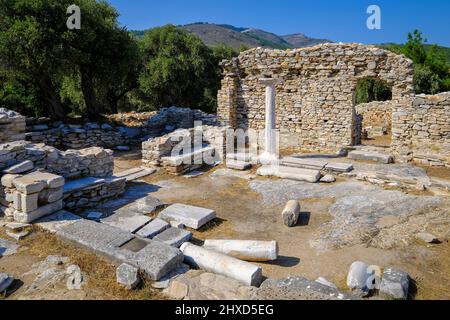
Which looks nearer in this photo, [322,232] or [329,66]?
[322,232]

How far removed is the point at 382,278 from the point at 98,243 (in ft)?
14.1

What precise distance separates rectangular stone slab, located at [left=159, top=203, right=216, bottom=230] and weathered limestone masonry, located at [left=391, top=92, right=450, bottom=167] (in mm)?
7972

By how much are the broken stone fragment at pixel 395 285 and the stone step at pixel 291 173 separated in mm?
5010

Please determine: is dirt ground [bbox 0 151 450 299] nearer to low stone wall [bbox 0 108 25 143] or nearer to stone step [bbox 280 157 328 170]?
stone step [bbox 280 157 328 170]

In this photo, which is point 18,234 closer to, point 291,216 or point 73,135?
point 291,216

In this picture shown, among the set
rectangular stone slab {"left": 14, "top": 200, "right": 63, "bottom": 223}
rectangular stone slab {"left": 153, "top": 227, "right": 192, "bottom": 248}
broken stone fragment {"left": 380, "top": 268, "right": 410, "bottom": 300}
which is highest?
rectangular stone slab {"left": 14, "top": 200, "right": 63, "bottom": 223}

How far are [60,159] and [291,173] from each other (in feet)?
20.2

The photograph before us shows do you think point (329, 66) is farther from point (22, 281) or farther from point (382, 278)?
point (22, 281)

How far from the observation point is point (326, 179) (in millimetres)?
10062

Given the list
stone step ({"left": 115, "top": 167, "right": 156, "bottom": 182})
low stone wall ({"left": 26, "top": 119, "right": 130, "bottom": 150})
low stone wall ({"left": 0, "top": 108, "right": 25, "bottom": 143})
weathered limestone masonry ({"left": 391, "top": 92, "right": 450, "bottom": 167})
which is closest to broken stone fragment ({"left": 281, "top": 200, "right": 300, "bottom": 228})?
stone step ({"left": 115, "top": 167, "right": 156, "bottom": 182})

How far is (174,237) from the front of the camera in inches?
252

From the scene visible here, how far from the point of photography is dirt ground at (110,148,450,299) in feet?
18.3
